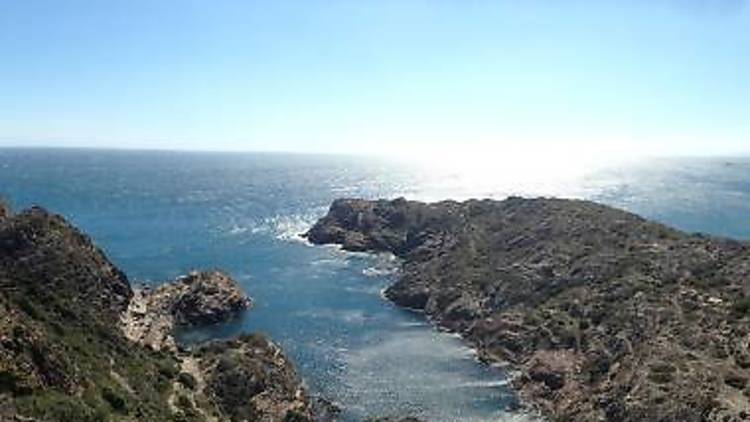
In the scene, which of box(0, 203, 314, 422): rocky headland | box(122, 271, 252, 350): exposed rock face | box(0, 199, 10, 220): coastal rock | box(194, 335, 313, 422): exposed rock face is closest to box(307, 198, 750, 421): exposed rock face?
box(194, 335, 313, 422): exposed rock face

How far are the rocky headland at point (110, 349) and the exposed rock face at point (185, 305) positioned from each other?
0.18 metres

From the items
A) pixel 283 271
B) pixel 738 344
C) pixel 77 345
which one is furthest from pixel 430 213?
pixel 77 345

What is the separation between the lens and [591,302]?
391 feet

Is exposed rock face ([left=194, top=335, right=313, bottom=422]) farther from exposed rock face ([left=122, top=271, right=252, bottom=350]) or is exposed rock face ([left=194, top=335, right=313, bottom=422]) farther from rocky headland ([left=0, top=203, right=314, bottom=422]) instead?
exposed rock face ([left=122, top=271, right=252, bottom=350])

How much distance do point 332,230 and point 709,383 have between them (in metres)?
122

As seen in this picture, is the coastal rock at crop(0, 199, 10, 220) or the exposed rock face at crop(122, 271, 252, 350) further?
the coastal rock at crop(0, 199, 10, 220)

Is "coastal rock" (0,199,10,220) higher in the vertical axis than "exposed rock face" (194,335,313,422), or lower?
higher

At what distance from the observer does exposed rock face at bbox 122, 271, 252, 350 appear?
113 m

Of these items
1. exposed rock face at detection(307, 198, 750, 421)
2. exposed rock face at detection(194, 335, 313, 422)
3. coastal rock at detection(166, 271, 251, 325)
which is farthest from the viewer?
coastal rock at detection(166, 271, 251, 325)

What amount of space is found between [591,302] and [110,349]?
66.1 metres

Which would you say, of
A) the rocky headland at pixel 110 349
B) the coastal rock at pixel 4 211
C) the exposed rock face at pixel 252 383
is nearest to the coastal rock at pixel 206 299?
the rocky headland at pixel 110 349

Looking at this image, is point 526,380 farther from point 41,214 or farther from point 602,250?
point 41,214

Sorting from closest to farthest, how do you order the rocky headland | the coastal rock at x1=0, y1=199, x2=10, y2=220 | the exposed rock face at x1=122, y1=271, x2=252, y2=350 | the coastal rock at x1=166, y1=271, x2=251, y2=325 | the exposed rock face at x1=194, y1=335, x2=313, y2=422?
the rocky headland, the exposed rock face at x1=194, y1=335, x2=313, y2=422, the exposed rock face at x1=122, y1=271, x2=252, y2=350, the coastal rock at x1=0, y1=199, x2=10, y2=220, the coastal rock at x1=166, y1=271, x2=251, y2=325

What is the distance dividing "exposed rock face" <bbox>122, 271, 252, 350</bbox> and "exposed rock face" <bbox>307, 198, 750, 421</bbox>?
28107 millimetres
